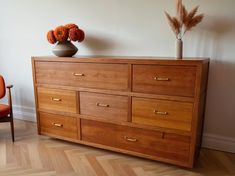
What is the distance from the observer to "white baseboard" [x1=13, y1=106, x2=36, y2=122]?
125 inches

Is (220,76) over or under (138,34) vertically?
under

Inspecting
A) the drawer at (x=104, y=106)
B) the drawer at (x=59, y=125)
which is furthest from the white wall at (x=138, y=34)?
the drawer at (x=59, y=125)

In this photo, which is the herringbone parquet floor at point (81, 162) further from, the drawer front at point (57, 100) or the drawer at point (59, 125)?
the drawer front at point (57, 100)

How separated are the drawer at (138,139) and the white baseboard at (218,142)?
1.88ft

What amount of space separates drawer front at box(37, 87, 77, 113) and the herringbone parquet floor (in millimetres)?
437

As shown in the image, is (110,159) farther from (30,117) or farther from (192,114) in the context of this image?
(30,117)

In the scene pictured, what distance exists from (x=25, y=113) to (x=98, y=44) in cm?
161

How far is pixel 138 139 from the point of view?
2.05 m

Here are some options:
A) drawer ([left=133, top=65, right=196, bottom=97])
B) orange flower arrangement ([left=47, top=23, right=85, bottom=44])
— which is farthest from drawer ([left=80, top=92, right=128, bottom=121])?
orange flower arrangement ([left=47, top=23, right=85, bottom=44])

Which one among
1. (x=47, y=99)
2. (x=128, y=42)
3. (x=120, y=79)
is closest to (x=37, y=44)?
(x=47, y=99)

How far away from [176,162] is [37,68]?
1724mm

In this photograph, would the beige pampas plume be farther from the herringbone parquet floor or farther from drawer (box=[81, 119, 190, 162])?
the herringbone parquet floor

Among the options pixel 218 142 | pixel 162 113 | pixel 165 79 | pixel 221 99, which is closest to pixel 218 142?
pixel 218 142

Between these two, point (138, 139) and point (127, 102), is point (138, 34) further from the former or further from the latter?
point (138, 139)
